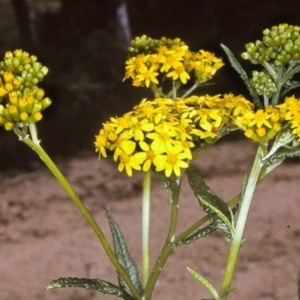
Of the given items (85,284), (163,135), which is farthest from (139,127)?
(85,284)

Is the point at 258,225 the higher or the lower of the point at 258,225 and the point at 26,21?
the lower

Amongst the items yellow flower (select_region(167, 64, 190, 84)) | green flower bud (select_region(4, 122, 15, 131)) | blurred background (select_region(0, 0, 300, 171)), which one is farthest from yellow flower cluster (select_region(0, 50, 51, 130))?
blurred background (select_region(0, 0, 300, 171))

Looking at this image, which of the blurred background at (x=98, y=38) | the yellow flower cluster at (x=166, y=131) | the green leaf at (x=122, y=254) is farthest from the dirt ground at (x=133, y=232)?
the yellow flower cluster at (x=166, y=131)

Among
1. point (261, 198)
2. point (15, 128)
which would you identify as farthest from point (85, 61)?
point (15, 128)

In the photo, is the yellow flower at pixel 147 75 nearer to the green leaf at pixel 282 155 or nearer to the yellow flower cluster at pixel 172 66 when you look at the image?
the yellow flower cluster at pixel 172 66

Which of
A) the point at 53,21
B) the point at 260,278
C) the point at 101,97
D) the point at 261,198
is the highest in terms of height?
the point at 53,21

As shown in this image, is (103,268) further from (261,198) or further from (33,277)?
(261,198)

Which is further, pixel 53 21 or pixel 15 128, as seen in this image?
pixel 53 21

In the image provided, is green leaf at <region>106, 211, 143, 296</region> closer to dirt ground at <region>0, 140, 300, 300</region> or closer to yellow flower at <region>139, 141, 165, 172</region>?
yellow flower at <region>139, 141, 165, 172</region>

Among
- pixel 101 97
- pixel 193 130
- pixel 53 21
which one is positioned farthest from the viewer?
pixel 101 97
